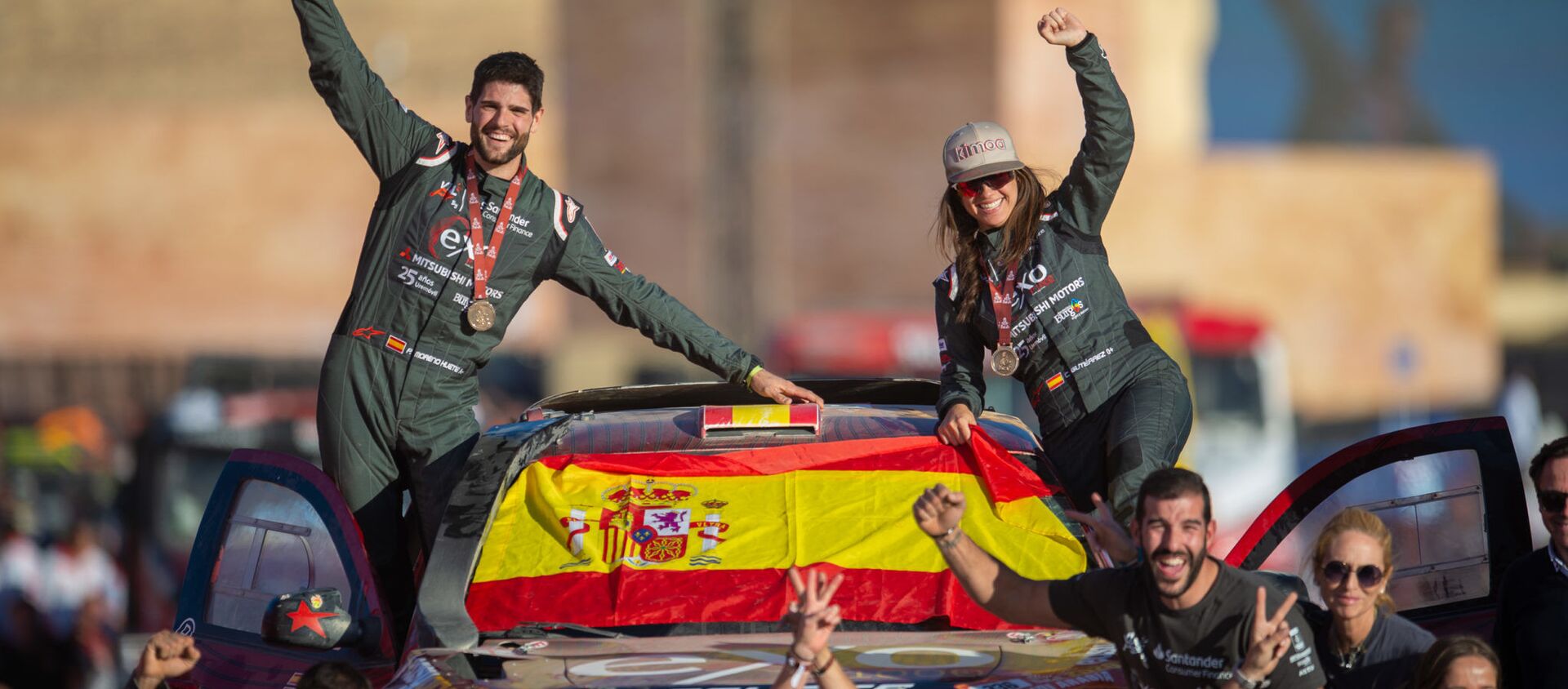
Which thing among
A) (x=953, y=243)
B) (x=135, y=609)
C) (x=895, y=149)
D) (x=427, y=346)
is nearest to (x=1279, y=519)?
(x=953, y=243)

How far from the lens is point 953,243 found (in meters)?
5.84

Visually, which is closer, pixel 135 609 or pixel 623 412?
pixel 623 412

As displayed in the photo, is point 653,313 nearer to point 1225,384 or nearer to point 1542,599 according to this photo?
point 1542,599

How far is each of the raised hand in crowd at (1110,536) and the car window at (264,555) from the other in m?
1.89

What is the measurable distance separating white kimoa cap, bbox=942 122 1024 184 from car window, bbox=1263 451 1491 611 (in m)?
1.27

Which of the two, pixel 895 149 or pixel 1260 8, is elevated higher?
pixel 1260 8

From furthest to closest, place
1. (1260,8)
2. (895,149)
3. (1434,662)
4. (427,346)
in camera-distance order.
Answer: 1. (1260,8)
2. (895,149)
3. (427,346)
4. (1434,662)

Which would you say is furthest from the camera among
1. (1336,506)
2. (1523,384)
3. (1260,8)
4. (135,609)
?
(1260,8)

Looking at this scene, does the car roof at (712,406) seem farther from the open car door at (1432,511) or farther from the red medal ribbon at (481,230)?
the open car door at (1432,511)

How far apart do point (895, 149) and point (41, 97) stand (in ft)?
105

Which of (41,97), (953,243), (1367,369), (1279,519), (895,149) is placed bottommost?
(1279,519)

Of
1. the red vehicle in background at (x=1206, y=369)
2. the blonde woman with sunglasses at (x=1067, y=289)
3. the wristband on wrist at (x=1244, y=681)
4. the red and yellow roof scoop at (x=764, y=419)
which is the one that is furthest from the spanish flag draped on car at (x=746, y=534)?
the red vehicle in background at (x=1206, y=369)

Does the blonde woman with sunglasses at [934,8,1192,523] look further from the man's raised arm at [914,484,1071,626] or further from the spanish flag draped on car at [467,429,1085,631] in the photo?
the man's raised arm at [914,484,1071,626]

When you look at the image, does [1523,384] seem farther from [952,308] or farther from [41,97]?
[41,97]
